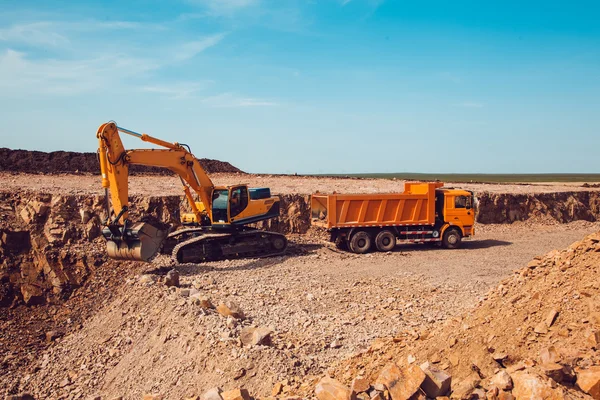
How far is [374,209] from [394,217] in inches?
30.9

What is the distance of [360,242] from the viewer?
1742 centimetres

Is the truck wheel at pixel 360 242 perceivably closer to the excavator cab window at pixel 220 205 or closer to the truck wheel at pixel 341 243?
the truck wheel at pixel 341 243

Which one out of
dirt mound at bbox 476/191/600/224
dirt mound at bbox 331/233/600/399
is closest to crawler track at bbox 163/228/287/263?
dirt mound at bbox 331/233/600/399

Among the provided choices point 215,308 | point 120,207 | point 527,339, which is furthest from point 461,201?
point 527,339

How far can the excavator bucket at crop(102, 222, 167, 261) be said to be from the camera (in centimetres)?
1293

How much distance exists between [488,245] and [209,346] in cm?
1409

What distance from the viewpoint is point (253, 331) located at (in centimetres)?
869

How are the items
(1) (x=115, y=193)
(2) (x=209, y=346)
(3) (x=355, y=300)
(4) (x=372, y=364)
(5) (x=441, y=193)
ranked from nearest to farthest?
(4) (x=372, y=364) → (2) (x=209, y=346) → (3) (x=355, y=300) → (1) (x=115, y=193) → (5) (x=441, y=193)

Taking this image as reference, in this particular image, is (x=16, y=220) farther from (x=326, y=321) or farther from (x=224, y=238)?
(x=326, y=321)

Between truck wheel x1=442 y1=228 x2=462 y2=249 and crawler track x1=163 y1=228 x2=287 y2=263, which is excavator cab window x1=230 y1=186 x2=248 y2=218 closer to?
crawler track x1=163 y1=228 x2=287 y2=263

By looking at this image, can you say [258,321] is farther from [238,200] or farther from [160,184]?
[160,184]

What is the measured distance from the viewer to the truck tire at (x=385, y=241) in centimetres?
1750

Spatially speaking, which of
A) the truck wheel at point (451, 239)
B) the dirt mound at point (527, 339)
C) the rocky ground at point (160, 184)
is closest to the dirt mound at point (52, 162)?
the rocky ground at point (160, 184)

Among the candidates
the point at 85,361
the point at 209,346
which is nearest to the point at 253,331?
the point at 209,346
